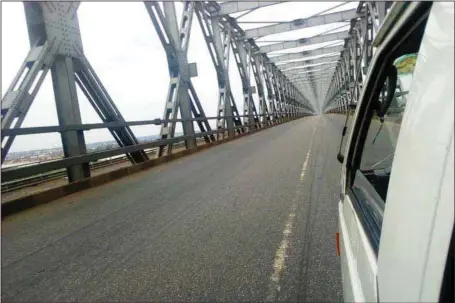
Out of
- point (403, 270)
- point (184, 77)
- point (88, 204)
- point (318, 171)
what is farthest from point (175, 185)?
point (184, 77)

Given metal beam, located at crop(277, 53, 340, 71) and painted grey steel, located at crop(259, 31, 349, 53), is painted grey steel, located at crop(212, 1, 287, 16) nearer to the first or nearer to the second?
painted grey steel, located at crop(259, 31, 349, 53)

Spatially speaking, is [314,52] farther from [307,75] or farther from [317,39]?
[307,75]

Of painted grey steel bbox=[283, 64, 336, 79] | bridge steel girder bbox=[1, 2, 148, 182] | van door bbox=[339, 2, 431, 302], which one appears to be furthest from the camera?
painted grey steel bbox=[283, 64, 336, 79]

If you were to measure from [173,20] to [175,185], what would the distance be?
27.2ft

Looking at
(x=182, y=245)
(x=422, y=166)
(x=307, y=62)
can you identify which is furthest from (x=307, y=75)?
(x=422, y=166)

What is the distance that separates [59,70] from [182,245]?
17.2 feet

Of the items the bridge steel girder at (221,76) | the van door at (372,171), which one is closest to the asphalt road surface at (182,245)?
the van door at (372,171)

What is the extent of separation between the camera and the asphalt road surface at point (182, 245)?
7.95ft

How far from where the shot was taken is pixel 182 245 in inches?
128

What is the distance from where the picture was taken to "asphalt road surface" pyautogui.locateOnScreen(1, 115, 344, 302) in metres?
2.42

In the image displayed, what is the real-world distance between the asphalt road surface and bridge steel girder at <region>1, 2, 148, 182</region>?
4.66 ft

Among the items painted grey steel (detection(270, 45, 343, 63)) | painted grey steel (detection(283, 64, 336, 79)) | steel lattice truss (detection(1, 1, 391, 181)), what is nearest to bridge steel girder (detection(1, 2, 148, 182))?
steel lattice truss (detection(1, 1, 391, 181))

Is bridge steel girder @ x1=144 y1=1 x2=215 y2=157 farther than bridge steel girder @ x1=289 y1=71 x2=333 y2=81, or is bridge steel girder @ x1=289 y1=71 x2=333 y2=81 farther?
bridge steel girder @ x1=289 y1=71 x2=333 y2=81

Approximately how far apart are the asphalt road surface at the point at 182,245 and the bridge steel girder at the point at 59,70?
142 centimetres
